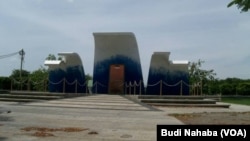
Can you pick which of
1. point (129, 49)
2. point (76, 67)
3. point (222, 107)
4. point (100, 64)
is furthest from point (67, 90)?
point (222, 107)

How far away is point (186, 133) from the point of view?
5.07m

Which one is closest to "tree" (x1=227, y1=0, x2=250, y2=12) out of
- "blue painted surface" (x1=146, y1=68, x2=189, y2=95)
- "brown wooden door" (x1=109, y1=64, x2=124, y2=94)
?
"blue painted surface" (x1=146, y1=68, x2=189, y2=95)

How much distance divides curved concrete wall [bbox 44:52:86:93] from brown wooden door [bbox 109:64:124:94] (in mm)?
2990

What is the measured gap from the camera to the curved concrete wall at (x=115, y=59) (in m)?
30.9

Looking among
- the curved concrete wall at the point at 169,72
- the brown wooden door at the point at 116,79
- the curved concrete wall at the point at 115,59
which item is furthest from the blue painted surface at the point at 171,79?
the brown wooden door at the point at 116,79

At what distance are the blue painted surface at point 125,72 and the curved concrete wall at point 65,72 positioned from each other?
2008 mm

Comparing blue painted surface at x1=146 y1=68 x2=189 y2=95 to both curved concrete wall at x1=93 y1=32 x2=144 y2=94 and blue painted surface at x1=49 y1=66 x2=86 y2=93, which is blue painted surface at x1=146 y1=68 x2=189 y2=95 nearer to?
curved concrete wall at x1=93 y1=32 x2=144 y2=94

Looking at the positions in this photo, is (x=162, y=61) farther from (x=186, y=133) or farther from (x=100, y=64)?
(x=186, y=133)

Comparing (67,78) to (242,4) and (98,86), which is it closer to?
(98,86)

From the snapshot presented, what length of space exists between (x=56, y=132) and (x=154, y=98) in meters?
13.0

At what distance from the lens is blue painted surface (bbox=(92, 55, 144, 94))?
3194 cm

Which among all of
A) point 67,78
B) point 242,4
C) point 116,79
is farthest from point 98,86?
point 242,4

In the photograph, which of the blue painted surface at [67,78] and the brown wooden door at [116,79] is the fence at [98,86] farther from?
the brown wooden door at [116,79]

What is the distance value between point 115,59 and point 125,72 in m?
1.59
